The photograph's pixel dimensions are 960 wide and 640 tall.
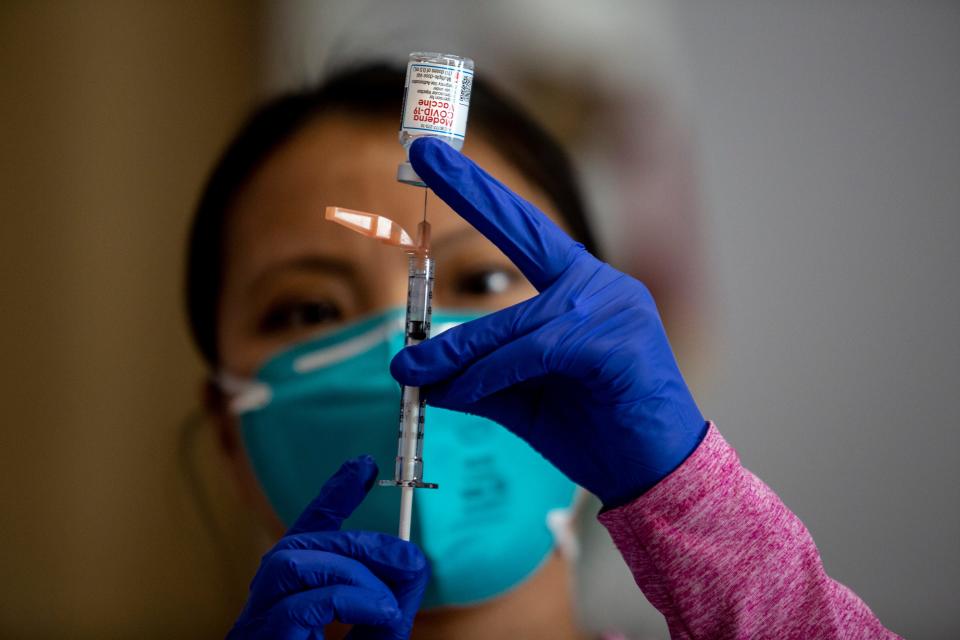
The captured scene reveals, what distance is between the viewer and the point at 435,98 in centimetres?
104

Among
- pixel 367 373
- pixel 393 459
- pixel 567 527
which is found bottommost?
pixel 567 527

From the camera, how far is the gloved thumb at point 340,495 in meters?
1.26

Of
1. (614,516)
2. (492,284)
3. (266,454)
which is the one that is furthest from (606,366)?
(266,454)

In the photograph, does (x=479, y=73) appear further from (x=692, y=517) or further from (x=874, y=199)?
(x=692, y=517)

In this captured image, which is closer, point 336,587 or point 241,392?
point 336,587

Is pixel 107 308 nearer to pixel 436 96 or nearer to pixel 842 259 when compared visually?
pixel 436 96

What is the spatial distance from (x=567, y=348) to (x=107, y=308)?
1.07 meters

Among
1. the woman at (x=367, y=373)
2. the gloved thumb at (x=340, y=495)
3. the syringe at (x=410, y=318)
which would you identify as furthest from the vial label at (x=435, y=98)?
the gloved thumb at (x=340, y=495)

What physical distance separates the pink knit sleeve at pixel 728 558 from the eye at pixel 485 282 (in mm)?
632

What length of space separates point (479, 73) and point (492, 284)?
1.38 feet

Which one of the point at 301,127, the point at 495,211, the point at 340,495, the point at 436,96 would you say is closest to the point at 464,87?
the point at 436,96

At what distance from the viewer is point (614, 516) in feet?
3.68

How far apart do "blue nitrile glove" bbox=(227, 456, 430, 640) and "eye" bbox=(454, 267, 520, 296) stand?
0.59 metres

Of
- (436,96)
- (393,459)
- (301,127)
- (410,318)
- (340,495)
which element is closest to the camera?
(436,96)
